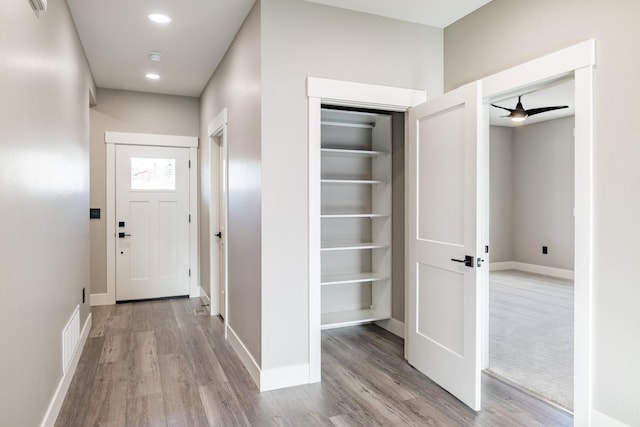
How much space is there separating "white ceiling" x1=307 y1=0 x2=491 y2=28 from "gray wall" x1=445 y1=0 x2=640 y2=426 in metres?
0.76

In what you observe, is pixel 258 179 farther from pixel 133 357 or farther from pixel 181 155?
pixel 181 155

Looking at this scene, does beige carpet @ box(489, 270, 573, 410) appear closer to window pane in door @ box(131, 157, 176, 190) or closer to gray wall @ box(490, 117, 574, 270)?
gray wall @ box(490, 117, 574, 270)

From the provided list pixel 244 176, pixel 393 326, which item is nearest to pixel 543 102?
pixel 393 326

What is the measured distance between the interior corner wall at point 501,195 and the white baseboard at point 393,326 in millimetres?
4326

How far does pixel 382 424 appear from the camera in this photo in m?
2.38

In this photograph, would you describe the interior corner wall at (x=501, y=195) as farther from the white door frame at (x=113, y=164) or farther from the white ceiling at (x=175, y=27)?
the white door frame at (x=113, y=164)

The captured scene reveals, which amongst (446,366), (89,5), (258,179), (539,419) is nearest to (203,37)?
(89,5)

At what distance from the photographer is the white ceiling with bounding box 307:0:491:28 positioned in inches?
115

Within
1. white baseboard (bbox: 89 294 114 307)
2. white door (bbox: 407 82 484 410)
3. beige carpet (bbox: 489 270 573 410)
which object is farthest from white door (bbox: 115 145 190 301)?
beige carpet (bbox: 489 270 573 410)

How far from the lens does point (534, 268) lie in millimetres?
7461

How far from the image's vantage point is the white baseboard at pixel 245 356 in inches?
115

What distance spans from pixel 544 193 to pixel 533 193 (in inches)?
8.2

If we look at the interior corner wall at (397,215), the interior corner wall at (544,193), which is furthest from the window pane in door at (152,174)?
the interior corner wall at (544,193)

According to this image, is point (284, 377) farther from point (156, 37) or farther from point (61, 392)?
point (156, 37)
